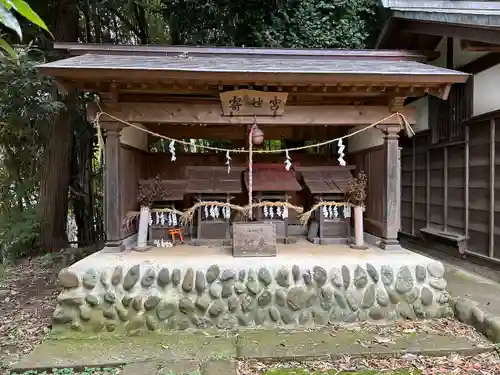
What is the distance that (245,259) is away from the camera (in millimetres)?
4305

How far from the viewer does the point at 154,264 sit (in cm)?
409

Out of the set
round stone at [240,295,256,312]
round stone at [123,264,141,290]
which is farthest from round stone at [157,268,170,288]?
round stone at [240,295,256,312]

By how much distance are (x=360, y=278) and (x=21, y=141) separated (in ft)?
23.7

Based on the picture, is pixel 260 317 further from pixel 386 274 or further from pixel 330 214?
pixel 330 214

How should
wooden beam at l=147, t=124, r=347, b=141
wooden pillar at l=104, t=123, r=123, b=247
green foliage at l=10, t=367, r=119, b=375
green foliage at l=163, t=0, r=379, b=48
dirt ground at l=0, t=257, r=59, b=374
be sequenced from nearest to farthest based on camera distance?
green foliage at l=10, t=367, r=119, b=375, dirt ground at l=0, t=257, r=59, b=374, wooden pillar at l=104, t=123, r=123, b=247, wooden beam at l=147, t=124, r=347, b=141, green foliage at l=163, t=0, r=379, b=48

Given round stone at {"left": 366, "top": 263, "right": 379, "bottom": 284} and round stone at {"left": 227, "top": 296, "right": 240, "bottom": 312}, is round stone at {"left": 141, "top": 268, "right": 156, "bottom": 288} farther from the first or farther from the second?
round stone at {"left": 366, "top": 263, "right": 379, "bottom": 284}

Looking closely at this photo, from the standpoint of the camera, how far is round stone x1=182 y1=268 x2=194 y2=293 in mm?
3977

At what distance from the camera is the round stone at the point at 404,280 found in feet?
13.4

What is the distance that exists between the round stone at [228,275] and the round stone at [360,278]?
1.34m

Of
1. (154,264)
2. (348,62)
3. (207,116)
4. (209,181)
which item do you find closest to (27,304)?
(154,264)

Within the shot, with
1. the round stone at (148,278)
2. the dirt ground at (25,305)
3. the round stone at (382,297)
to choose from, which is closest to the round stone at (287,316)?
the round stone at (382,297)

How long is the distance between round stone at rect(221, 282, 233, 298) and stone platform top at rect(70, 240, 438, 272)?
208 mm

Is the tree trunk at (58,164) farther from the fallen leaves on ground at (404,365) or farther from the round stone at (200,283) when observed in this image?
the fallen leaves on ground at (404,365)

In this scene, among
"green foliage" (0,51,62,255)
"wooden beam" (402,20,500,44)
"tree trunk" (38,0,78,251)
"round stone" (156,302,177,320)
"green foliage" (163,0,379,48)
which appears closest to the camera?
"round stone" (156,302,177,320)
